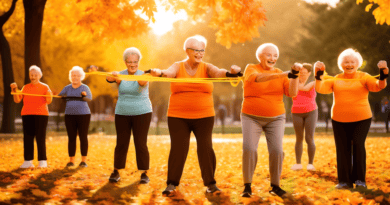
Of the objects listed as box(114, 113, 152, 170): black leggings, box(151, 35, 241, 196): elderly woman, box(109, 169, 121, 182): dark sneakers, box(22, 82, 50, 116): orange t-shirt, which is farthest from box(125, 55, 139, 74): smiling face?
box(22, 82, 50, 116): orange t-shirt

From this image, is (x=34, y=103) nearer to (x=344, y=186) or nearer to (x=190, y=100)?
(x=190, y=100)

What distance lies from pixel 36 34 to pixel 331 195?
12211mm

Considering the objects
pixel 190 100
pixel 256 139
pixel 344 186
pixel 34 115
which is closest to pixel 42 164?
pixel 34 115

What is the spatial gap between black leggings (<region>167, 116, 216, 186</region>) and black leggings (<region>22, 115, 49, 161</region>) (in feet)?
12.3

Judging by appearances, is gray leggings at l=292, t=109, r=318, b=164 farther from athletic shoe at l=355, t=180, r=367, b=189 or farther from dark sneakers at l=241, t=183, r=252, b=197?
dark sneakers at l=241, t=183, r=252, b=197

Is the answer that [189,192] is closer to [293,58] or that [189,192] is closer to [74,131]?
[74,131]

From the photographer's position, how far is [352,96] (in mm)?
6406

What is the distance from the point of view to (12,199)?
5.46 m

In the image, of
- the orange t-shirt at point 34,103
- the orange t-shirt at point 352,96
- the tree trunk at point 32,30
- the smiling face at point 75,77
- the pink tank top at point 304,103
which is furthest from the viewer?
the tree trunk at point 32,30

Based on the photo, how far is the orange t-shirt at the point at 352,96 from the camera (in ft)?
20.8

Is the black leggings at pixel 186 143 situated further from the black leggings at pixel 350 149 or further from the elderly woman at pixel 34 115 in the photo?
the elderly woman at pixel 34 115

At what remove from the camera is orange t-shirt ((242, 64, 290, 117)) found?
5812mm

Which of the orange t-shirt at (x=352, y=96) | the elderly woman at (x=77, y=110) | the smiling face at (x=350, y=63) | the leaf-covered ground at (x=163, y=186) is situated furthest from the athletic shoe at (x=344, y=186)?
the elderly woman at (x=77, y=110)

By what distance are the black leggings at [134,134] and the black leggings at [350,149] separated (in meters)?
2.86
